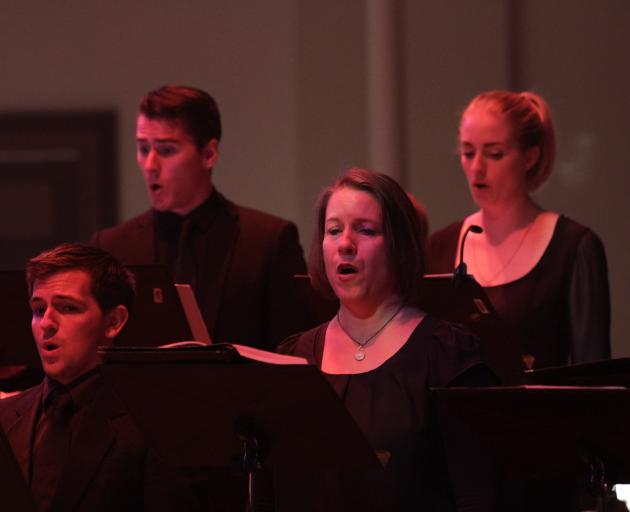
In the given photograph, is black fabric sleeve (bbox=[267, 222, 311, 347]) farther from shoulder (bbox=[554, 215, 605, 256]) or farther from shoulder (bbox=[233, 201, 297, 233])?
shoulder (bbox=[554, 215, 605, 256])

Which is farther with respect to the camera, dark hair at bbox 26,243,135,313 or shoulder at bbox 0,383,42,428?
dark hair at bbox 26,243,135,313

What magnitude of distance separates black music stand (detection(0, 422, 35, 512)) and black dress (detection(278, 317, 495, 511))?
677mm

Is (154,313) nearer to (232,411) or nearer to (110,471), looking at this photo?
(110,471)

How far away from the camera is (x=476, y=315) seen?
3438 millimetres

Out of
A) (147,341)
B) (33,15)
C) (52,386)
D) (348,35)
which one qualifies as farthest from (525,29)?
(52,386)

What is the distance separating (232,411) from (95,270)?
0.86 m

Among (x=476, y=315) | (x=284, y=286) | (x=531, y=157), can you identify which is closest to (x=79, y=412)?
(x=476, y=315)

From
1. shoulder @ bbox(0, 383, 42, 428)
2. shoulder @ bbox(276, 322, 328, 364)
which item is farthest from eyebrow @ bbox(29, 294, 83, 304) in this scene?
shoulder @ bbox(276, 322, 328, 364)

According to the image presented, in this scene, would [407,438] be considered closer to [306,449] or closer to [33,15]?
[306,449]

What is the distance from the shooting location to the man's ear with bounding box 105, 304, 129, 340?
3.35m

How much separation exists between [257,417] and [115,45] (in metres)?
4.04

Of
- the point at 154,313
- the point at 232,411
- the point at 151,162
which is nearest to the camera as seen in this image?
the point at 232,411

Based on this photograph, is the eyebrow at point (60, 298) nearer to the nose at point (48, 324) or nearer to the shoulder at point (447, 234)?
the nose at point (48, 324)

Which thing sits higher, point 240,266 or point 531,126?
point 531,126
